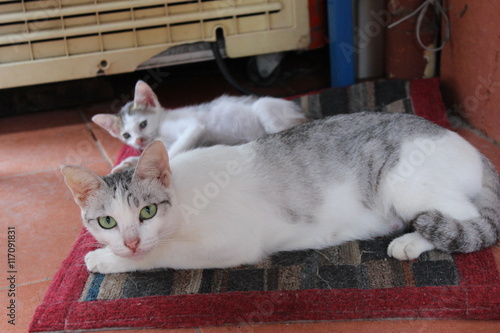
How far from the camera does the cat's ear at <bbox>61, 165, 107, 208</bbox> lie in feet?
5.31

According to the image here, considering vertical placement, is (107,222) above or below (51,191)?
above

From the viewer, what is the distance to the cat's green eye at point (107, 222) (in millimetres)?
1645

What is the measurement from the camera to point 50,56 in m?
3.01

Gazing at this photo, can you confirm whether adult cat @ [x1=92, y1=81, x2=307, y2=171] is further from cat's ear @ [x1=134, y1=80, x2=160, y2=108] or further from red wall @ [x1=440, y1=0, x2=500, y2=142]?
red wall @ [x1=440, y1=0, x2=500, y2=142]

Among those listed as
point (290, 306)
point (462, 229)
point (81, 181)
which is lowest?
point (290, 306)

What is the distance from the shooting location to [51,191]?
101 inches

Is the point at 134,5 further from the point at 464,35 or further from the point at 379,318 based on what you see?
the point at 379,318

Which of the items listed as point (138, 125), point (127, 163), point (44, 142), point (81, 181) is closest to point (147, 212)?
point (81, 181)

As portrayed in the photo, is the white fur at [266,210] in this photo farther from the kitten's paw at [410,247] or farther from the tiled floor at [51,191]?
the tiled floor at [51,191]

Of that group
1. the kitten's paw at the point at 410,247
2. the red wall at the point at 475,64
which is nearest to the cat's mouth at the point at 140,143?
the kitten's paw at the point at 410,247

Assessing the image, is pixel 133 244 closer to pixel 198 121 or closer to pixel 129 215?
pixel 129 215

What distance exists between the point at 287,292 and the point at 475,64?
5.11ft

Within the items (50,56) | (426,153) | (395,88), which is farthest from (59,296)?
(395,88)

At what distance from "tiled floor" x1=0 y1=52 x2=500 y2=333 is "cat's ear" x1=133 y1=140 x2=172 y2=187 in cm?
45
